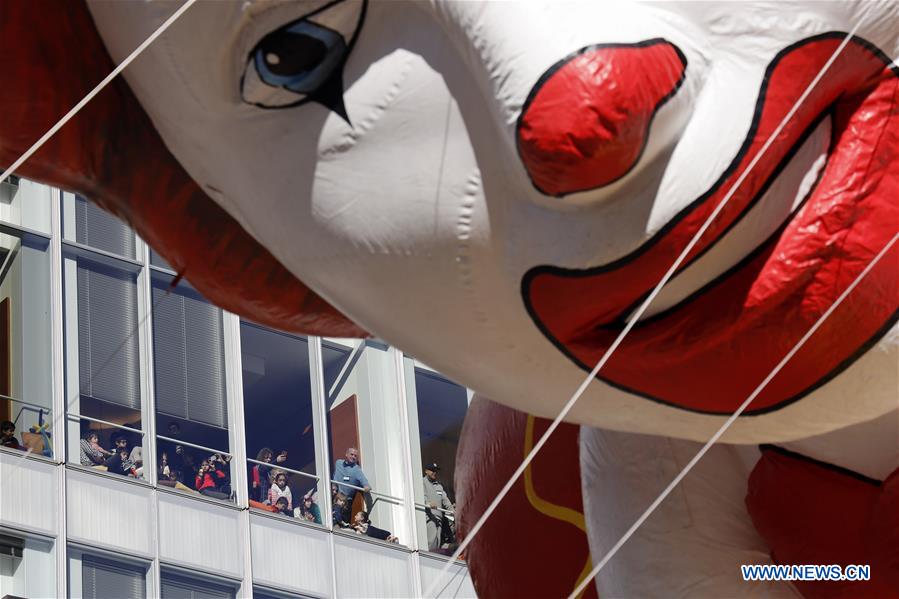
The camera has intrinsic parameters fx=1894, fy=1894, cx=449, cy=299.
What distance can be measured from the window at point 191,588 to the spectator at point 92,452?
69 cm

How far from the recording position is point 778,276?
1.93m

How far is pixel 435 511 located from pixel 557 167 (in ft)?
31.3

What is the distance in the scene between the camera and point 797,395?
2012 mm

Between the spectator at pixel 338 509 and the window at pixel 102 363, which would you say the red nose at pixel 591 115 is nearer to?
the window at pixel 102 363

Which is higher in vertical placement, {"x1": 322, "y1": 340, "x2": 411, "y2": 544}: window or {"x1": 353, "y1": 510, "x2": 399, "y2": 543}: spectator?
{"x1": 322, "y1": 340, "x2": 411, "y2": 544}: window

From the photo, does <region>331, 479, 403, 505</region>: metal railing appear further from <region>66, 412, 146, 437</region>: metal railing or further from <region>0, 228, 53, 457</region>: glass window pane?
<region>0, 228, 53, 457</region>: glass window pane

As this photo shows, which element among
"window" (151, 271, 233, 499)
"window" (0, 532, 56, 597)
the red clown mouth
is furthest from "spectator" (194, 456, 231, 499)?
the red clown mouth

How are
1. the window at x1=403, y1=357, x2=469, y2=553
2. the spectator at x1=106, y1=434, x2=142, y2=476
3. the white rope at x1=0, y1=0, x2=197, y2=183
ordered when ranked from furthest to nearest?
the window at x1=403, y1=357, x2=469, y2=553 < the spectator at x1=106, y1=434, x2=142, y2=476 < the white rope at x1=0, y1=0, x2=197, y2=183

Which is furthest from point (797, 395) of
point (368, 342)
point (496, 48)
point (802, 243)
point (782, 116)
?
point (368, 342)

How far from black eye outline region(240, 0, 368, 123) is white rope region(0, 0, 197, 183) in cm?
10

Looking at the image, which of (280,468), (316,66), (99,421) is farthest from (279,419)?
(316,66)

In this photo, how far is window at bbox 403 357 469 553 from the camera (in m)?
11.2

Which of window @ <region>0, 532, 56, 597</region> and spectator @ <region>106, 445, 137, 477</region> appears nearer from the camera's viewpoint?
window @ <region>0, 532, 56, 597</region>

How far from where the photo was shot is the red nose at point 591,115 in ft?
5.96
